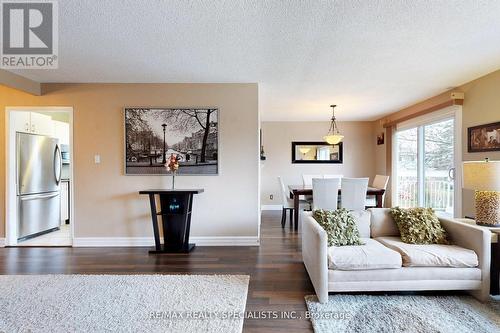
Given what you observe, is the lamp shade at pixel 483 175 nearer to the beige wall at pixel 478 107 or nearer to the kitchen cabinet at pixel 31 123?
the beige wall at pixel 478 107

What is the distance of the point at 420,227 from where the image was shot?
8.88 ft

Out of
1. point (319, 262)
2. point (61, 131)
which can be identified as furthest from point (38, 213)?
point (319, 262)

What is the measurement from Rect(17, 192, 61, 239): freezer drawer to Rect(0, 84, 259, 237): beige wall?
226mm

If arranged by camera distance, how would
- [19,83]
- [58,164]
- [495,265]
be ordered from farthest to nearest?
1. [58,164]
2. [19,83]
3. [495,265]

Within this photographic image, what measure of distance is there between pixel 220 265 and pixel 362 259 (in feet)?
5.25

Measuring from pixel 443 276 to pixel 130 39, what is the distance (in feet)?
11.6

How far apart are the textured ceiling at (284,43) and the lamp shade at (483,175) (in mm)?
1198

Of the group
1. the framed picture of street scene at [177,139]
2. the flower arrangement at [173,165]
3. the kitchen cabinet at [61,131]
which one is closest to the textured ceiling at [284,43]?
the framed picture of street scene at [177,139]

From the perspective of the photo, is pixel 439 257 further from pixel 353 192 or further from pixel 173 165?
pixel 173 165

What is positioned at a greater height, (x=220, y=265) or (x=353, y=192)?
(x=353, y=192)

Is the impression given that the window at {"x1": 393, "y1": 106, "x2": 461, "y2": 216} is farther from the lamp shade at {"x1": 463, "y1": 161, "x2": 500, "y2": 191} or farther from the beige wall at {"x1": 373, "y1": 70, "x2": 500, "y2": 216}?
the lamp shade at {"x1": 463, "y1": 161, "x2": 500, "y2": 191}

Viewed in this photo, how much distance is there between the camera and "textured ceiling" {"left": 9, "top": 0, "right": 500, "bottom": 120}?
7.11 ft

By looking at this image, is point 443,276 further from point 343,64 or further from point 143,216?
point 143,216

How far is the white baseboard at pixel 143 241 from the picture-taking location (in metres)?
4.01
